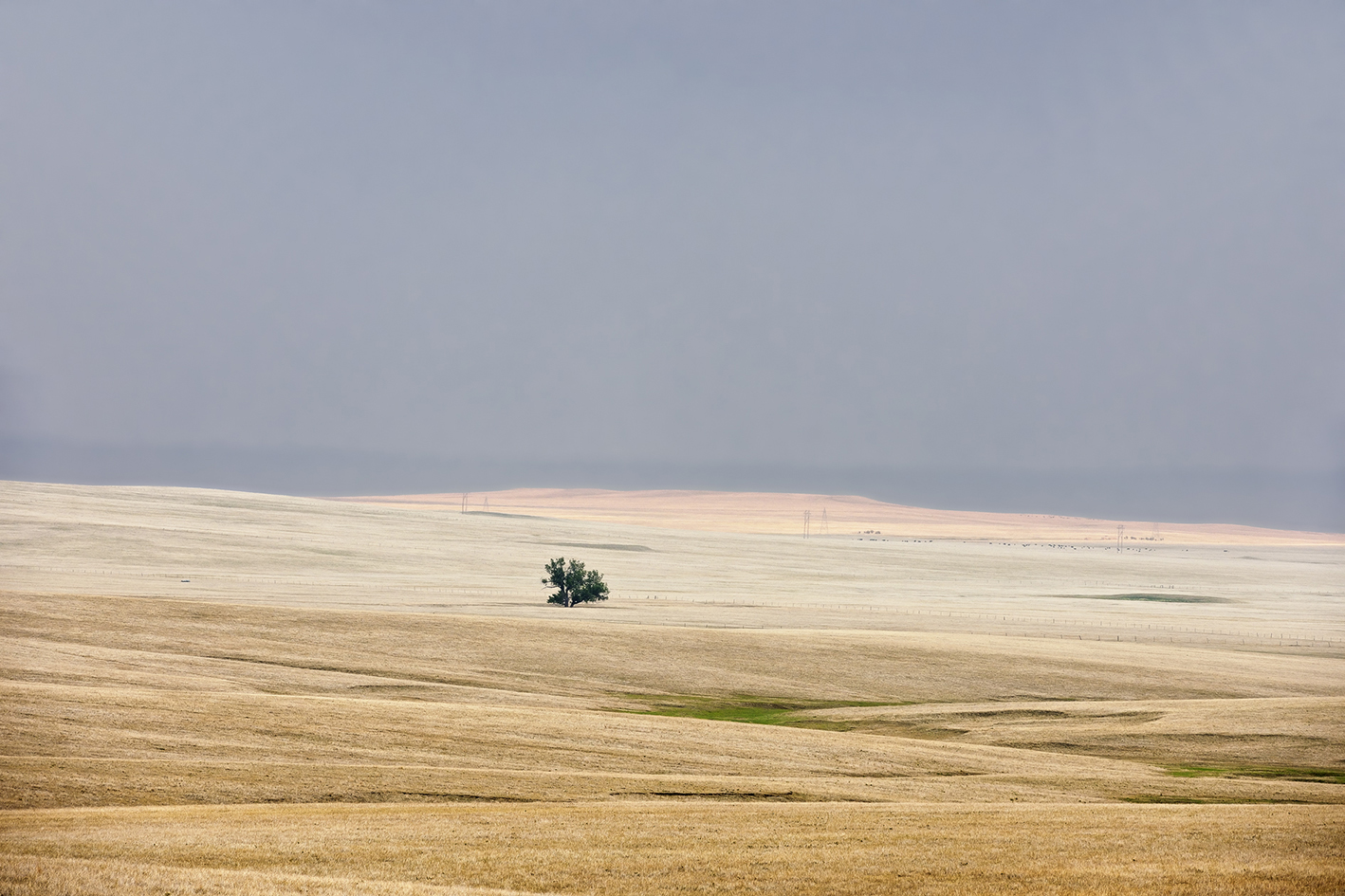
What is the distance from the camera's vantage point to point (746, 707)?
61562mm

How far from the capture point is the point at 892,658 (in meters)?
74.1

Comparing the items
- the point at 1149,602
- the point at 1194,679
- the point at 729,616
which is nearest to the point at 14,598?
the point at 729,616

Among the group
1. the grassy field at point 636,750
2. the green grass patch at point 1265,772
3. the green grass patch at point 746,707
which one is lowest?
the green grass patch at point 746,707

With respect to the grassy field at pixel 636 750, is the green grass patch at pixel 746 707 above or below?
below

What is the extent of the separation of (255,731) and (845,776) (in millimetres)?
22712

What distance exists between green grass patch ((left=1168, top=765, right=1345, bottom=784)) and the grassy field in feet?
0.84

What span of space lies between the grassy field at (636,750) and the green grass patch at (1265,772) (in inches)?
10.0

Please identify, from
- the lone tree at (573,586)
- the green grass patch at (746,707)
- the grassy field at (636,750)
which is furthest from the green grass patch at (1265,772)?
the lone tree at (573,586)

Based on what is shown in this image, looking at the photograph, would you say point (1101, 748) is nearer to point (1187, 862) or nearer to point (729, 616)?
point (1187, 862)

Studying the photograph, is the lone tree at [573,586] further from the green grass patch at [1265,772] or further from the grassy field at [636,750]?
the green grass patch at [1265,772]

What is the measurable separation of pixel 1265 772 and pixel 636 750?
26119mm

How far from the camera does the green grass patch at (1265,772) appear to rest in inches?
1741

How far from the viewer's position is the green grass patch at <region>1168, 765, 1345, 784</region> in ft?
145

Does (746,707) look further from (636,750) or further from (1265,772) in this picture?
(1265,772)
